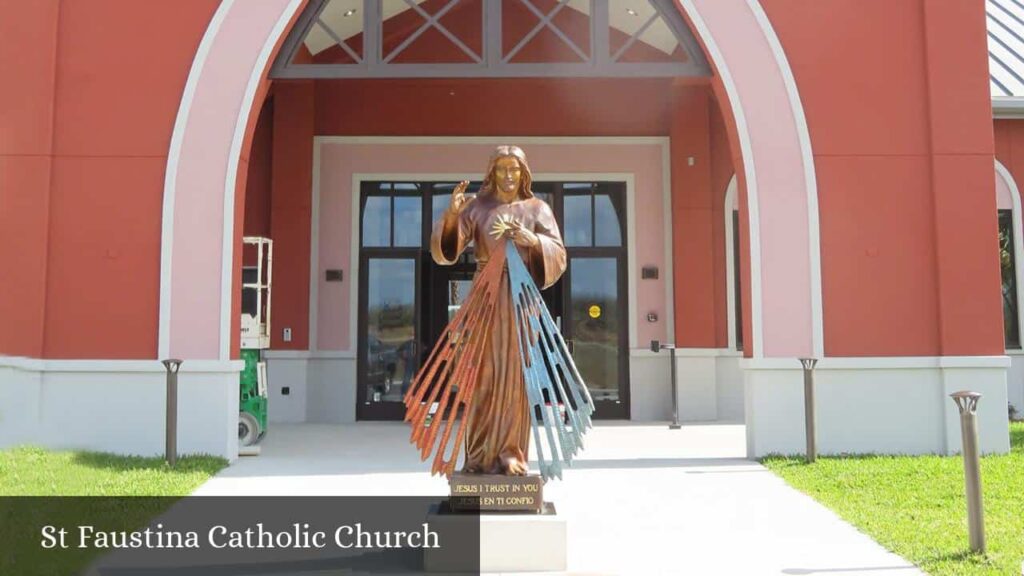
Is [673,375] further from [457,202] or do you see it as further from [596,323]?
[457,202]

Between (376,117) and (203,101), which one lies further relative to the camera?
(376,117)

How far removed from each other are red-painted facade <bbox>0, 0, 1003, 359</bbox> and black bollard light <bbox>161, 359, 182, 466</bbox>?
67 cm

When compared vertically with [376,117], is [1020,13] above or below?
above

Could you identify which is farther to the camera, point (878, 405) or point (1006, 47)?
point (1006, 47)

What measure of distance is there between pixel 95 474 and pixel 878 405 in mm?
7095

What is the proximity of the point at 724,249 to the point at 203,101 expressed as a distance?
7.69 m

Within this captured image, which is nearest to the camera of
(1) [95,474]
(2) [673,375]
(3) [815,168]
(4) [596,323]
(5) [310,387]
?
(1) [95,474]

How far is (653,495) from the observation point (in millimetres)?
6621

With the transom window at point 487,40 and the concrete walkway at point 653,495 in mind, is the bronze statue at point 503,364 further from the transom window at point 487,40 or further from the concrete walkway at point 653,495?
the transom window at point 487,40

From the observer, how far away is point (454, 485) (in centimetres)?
431

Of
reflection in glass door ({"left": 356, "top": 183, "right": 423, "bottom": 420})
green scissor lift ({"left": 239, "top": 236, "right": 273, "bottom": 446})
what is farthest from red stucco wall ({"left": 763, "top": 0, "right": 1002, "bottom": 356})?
reflection in glass door ({"left": 356, "top": 183, "right": 423, "bottom": 420})

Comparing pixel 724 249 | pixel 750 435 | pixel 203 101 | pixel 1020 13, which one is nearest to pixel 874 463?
pixel 750 435

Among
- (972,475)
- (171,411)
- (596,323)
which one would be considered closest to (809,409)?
(972,475)

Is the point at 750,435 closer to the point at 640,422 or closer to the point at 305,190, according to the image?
the point at 640,422
